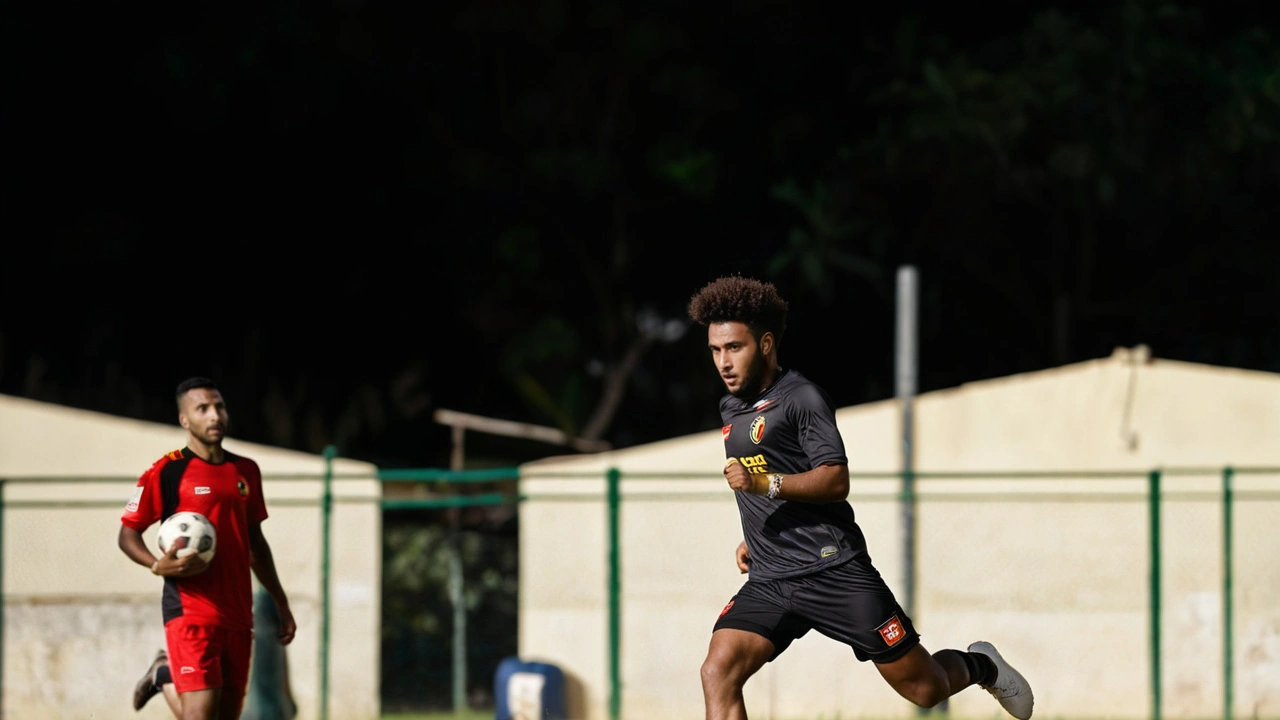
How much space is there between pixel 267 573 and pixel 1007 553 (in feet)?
26.5

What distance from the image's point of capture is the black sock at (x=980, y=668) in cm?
747

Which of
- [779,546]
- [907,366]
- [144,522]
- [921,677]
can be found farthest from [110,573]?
[921,677]

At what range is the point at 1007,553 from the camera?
14.9 metres

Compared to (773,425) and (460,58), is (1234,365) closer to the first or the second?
(460,58)

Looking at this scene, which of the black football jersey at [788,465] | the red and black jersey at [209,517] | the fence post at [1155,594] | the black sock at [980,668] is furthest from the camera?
the fence post at [1155,594]

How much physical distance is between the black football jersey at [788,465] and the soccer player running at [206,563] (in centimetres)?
248

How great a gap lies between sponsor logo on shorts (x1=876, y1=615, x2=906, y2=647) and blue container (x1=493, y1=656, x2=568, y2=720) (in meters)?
7.40

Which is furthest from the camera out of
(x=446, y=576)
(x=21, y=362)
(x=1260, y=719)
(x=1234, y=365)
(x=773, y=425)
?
(x=21, y=362)

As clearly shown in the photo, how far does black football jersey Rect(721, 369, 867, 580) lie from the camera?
680 cm

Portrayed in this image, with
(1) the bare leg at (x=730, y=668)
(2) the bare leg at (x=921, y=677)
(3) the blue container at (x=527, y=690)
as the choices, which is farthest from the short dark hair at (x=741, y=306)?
(3) the blue container at (x=527, y=690)

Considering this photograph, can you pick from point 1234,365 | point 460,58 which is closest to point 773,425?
point 1234,365

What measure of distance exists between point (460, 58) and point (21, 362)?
24.8 ft

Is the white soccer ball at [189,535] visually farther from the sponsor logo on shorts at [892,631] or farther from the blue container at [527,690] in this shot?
the blue container at [527,690]

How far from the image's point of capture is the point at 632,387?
26422 mm
